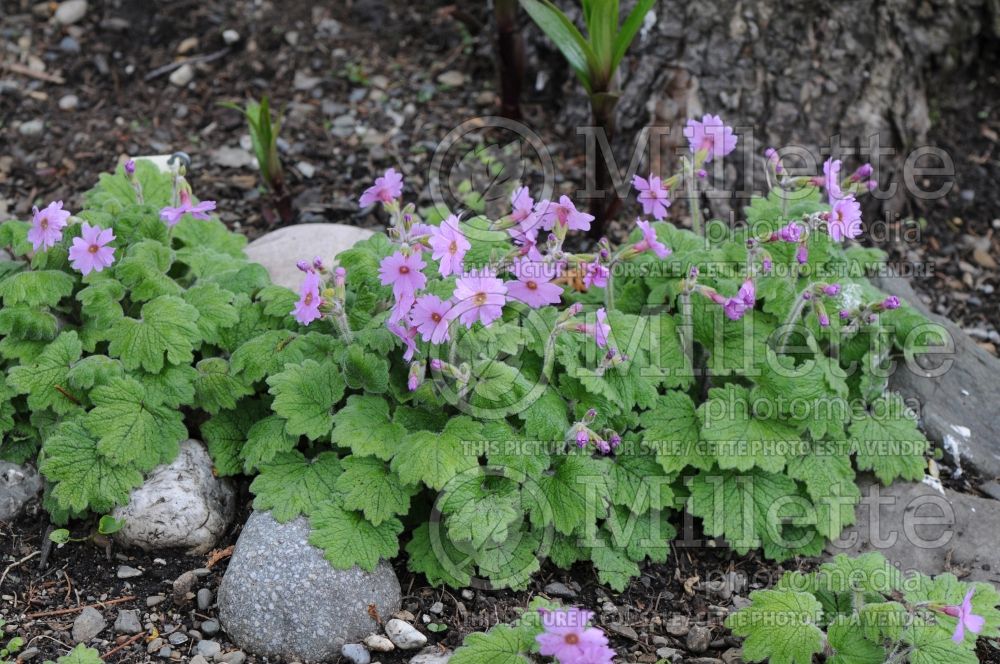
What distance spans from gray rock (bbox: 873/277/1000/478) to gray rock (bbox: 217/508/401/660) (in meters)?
2.16

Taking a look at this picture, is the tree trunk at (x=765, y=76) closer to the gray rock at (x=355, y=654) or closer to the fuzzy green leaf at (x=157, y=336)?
the fuzzy green leaf at (x=157, y=336)

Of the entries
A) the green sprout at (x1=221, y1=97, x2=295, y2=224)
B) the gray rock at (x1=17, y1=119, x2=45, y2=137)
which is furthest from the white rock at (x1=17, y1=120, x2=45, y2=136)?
the green sprout at (x1=221, y1=97, x2=295, y2=224)

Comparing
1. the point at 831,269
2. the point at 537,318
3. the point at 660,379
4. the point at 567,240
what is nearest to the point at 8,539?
the point at 537,318

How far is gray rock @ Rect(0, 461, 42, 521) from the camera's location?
132 inches

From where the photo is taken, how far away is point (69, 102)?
5.26 metres

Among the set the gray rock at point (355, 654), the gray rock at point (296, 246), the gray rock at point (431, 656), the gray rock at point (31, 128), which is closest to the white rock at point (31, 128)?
the gray rock at point (31, 128)

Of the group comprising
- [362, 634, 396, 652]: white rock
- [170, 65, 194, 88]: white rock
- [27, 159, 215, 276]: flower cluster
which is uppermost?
[27, 159, 215, 276]: flower cluster

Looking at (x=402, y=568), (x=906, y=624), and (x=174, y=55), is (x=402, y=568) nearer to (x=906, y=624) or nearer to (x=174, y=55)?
(x=906, y=624)

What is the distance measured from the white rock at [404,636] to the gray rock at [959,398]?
2073 mm

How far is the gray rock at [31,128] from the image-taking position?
5.10 meters

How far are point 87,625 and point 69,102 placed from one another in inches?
125

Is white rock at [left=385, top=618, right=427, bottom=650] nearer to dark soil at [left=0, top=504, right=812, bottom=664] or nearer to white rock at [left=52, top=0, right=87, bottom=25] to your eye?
dark soil at [left=0, top=504, right=812, bottom=664]

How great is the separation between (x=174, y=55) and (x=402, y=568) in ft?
11.1

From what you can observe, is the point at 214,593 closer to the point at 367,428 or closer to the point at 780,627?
the point at 367,428
